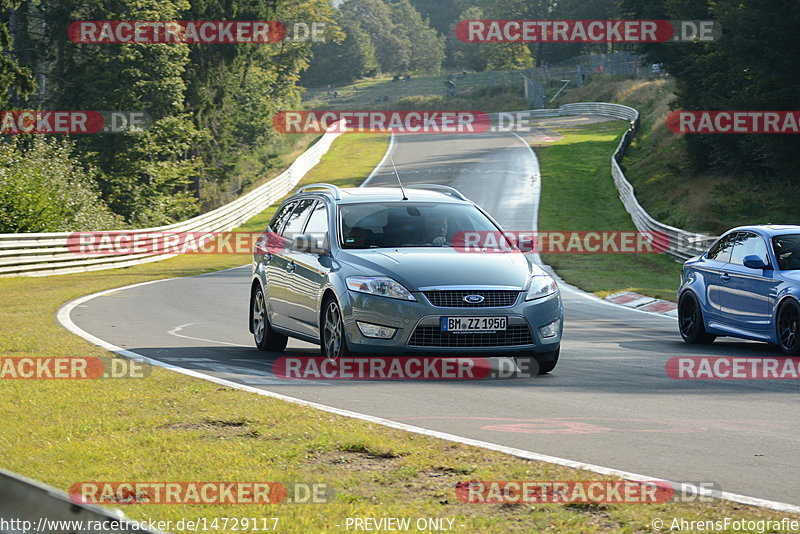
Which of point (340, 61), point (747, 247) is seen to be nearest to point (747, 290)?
Result: point (747, 247)

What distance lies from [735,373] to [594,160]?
52166mm

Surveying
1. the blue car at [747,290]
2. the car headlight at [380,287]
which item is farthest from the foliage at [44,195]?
the car headlight at [380,287]

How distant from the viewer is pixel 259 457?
673 centimetres

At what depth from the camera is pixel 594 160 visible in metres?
62.5

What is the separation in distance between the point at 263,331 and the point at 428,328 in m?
3.46

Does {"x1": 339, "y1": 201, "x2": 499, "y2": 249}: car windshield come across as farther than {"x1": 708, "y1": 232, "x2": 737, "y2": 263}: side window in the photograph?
No

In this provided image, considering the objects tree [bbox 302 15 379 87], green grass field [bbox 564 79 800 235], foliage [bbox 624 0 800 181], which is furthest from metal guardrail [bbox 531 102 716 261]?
tree [bbox 302 15 379 87]

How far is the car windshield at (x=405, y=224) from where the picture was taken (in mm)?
11531

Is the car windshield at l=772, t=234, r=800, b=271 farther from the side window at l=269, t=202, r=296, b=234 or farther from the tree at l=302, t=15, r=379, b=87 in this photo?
the tree at l=302, t=15, r=379, b=87

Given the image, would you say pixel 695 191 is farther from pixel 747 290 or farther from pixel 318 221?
pixel 318 221

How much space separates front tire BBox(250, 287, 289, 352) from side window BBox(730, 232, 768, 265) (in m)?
5.77

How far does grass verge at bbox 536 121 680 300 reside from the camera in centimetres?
2802

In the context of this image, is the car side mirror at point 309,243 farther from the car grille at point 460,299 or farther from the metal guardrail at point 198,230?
the metal guardrail at point 198,230

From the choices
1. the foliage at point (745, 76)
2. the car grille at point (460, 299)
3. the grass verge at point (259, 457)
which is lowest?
the grass verge at point (259, 457)
